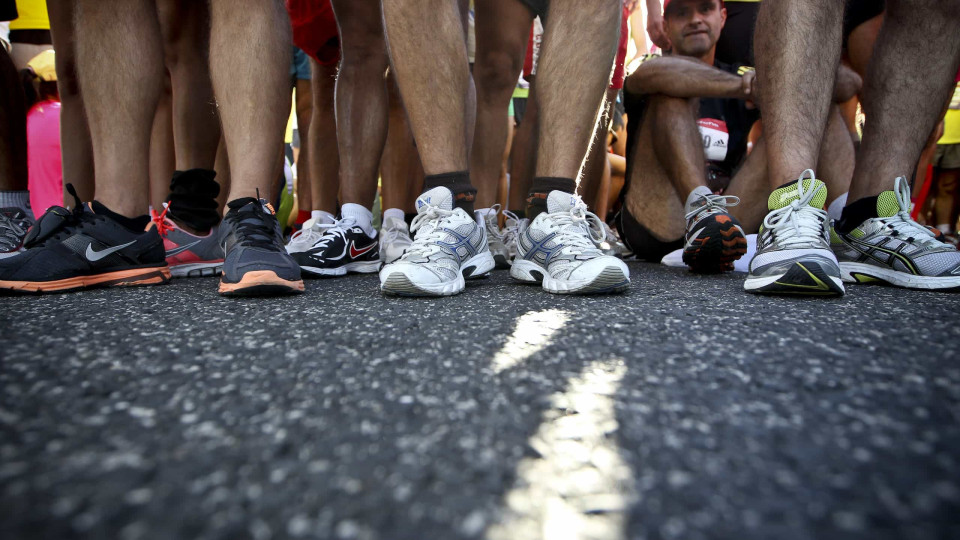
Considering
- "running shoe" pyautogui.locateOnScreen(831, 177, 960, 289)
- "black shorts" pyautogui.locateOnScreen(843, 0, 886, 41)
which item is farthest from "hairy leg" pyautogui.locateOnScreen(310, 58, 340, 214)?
"black shorts" pyautogui.locateOnScreen(843, 0, 886, 41)

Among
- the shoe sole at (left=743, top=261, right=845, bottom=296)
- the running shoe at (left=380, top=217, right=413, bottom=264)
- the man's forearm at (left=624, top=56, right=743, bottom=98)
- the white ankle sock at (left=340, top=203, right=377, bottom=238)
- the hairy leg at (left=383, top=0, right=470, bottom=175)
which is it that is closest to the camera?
the shoe sole at (left=743, top=261, right=845, bottom=296)

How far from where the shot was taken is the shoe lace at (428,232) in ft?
3.80

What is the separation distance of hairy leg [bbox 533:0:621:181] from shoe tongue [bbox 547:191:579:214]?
0.06 m

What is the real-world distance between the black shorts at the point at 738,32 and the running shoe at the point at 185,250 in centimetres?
257

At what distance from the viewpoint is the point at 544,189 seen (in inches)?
51.7

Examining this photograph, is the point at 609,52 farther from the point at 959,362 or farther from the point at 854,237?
the point at 959,362

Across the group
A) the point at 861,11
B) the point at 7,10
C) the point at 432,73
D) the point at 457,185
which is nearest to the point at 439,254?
the point at 457,185

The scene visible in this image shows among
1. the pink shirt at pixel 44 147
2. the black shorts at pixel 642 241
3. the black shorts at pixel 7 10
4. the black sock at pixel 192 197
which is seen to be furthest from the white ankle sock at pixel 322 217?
the pink shirt at pixel 44 147

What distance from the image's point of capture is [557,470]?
0.38 meters

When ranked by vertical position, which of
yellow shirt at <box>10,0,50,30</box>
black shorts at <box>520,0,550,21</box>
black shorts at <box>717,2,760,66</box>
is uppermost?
yellow shirt at <box>10,0,50,30</box>

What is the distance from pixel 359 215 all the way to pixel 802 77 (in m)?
1.39

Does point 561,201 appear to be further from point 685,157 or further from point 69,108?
point 69,108

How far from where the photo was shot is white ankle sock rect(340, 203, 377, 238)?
5.65 ft

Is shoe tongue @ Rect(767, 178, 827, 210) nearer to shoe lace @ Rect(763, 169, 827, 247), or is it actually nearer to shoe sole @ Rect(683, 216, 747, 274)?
shoe lace @ Rect(763, 169, 827, 247)
